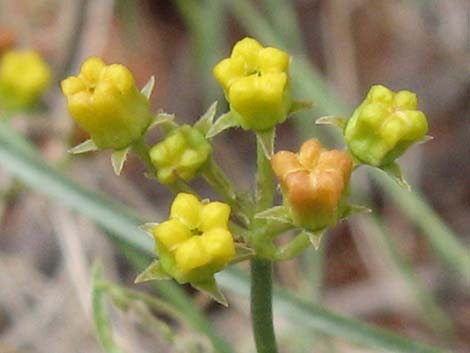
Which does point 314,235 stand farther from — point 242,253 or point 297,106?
point 297,106

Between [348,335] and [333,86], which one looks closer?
[348,335]

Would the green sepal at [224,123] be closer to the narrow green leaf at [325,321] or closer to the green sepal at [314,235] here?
the green sepal at [314,235]

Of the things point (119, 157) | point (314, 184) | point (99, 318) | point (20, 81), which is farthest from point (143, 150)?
point (20, 81)

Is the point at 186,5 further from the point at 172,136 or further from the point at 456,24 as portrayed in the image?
the point at 172,136

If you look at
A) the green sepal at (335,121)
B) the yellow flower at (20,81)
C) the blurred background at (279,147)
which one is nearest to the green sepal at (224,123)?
the green sepal at (335,121)

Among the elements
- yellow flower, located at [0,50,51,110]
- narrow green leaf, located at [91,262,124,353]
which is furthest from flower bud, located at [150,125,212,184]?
yellow flower, located at [0,50,51,110]

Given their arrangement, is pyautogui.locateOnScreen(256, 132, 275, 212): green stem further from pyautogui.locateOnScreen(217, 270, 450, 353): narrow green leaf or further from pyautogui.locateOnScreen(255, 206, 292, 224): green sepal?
pyautogui.locateOnScreen(217, 270, 450, 353): narrow green leaf

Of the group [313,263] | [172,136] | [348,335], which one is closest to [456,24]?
[313,263]
